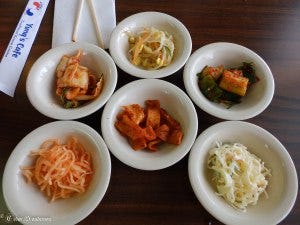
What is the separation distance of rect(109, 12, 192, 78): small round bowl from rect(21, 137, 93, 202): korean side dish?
46 cm

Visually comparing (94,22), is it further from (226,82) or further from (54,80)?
(226,82)

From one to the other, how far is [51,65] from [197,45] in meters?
0.72

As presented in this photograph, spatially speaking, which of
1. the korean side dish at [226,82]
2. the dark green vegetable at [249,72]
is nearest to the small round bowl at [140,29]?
the korean side dish at [226,82]

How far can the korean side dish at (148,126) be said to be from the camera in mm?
1184

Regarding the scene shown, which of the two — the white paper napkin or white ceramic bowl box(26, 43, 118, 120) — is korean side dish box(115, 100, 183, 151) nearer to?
white ceramic bowl box(26, 43, 118, 120)

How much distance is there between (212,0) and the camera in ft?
5.50

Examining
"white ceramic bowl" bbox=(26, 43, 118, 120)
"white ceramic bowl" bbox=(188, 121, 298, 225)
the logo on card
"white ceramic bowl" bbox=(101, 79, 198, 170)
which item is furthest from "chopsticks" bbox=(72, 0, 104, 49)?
"white ceramic bowl" bbox=(188, 121, 298, 225)

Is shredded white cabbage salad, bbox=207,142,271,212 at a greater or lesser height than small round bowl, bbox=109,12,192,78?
lesser

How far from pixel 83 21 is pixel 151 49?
0.41 meters

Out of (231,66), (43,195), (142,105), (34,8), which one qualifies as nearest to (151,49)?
(142,105)

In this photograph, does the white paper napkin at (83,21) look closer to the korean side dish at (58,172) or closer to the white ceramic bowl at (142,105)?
the white ceramic bowl at (142,105)

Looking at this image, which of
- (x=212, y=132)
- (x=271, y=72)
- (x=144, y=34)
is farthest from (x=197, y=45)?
(x=212, y=132)

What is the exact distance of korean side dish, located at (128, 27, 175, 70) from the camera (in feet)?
4.59

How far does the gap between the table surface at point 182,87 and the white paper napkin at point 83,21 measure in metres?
0.04
